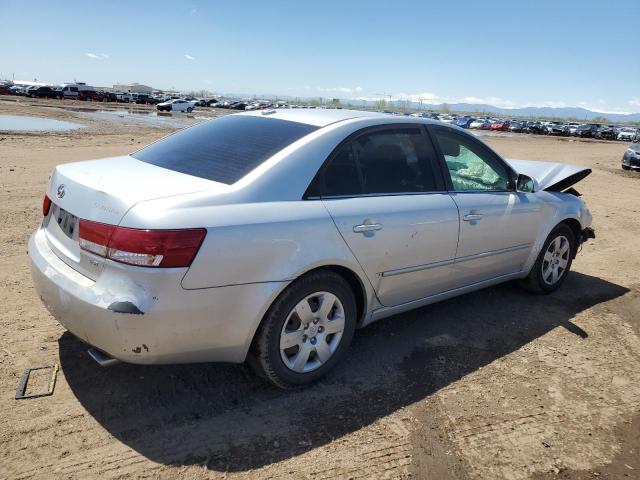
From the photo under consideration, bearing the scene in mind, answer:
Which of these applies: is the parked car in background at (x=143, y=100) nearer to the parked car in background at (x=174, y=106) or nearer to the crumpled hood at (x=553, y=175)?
the parked car in background at (x=174, y=106)

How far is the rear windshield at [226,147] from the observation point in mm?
3074

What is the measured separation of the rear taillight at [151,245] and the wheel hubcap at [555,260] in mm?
3688

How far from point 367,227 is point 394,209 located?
0.29m

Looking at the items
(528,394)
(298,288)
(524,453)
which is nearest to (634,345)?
(528,394)

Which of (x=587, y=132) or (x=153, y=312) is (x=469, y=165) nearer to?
(x=153, y=312)

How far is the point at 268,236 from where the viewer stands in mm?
2768

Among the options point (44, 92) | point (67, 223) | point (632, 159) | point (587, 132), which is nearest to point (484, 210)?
point (67, 223)

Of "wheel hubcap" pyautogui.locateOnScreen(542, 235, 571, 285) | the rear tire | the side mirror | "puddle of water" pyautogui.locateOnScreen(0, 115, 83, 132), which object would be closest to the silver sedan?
the side mirror

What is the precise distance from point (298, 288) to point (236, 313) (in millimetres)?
403

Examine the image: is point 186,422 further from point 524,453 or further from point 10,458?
point 524,453

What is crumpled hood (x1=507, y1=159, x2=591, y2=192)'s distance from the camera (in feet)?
16.2

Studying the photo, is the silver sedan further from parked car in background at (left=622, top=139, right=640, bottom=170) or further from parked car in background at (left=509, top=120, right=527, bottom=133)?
parked car in background at (left=509, top=120, right=527, bottom=133)

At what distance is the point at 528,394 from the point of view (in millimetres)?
3395

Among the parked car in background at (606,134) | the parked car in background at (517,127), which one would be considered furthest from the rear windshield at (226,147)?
the parked car in background at (517,127)
